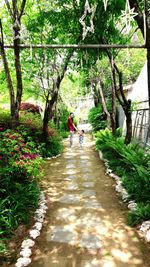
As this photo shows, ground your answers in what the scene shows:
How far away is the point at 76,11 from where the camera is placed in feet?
21.5

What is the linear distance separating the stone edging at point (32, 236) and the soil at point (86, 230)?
0.30 ft

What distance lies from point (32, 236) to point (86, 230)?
992mm

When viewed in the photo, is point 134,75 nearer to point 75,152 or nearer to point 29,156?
point 75,152

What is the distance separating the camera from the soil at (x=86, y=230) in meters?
3.85

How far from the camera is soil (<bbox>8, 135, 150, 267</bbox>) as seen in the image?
3.85 metres

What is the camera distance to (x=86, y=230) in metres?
4.71

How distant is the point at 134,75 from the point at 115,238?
17678 millimetres

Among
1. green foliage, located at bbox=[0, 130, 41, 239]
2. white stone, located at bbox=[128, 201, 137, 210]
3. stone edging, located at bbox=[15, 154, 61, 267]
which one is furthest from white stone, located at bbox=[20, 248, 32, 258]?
white stone, located at bbox=[128, 201, 137, 210]

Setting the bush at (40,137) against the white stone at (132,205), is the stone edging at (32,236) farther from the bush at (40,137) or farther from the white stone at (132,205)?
the bush at (40,137)

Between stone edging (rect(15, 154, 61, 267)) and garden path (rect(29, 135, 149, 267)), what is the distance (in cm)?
10

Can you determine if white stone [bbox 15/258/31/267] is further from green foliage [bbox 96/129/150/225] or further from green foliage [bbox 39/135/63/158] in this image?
green foliage [bbox 39/135/63/158]

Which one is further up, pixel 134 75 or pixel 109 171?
pixel 134 75

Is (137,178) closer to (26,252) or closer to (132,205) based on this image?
(132,205)

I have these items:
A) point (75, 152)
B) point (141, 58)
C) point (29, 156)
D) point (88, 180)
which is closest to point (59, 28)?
point (29, 156)
